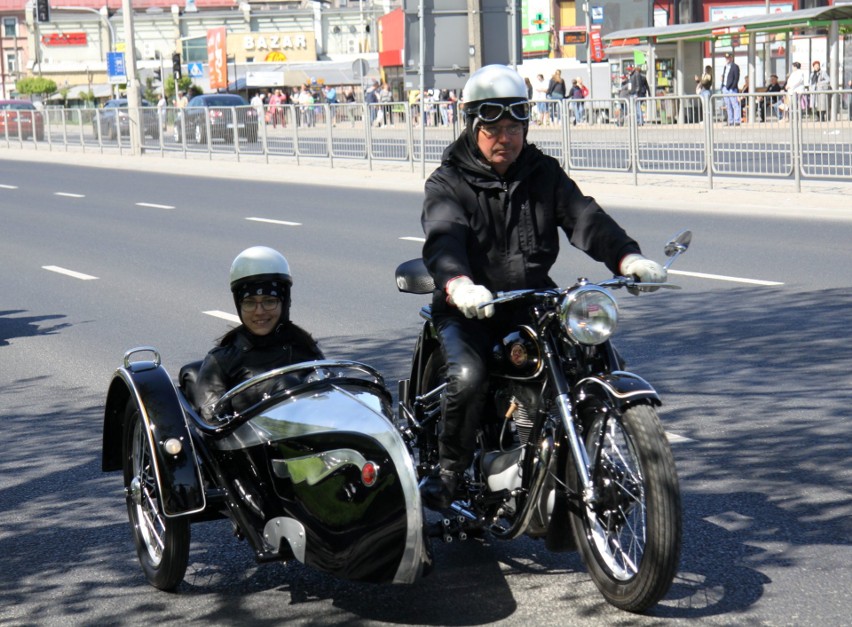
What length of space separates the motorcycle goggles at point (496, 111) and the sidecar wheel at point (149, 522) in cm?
152

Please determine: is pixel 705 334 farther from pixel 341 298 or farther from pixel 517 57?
pixel 517 57

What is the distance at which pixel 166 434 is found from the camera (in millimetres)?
4590

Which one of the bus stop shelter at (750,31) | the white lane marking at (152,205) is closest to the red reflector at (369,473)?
the white lane marking at (152,205)

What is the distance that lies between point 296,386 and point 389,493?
0.53 m

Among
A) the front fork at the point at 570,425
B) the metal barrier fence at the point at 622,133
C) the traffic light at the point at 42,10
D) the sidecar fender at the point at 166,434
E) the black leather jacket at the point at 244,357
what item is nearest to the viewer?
the front fork at the point at 570,425

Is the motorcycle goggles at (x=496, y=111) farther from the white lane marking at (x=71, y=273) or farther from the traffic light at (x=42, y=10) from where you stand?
the traffic light at (x=42, y=10)

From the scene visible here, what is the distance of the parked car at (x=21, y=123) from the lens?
141 ft

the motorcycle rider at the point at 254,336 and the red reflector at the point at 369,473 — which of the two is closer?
the red reflector at the point at 369,473

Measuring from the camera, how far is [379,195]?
73.2 feet

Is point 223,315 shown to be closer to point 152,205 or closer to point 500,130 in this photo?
point 500,130

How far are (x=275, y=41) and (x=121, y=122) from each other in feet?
248

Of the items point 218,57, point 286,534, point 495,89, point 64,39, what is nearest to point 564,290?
point 495,89

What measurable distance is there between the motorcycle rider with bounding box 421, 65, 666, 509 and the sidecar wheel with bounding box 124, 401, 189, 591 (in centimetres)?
86

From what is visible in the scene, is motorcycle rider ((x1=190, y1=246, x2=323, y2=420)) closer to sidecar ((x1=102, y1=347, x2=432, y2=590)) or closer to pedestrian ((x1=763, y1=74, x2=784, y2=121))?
sidecar ((x1=102, y1=347, x2=432, y2=590))
